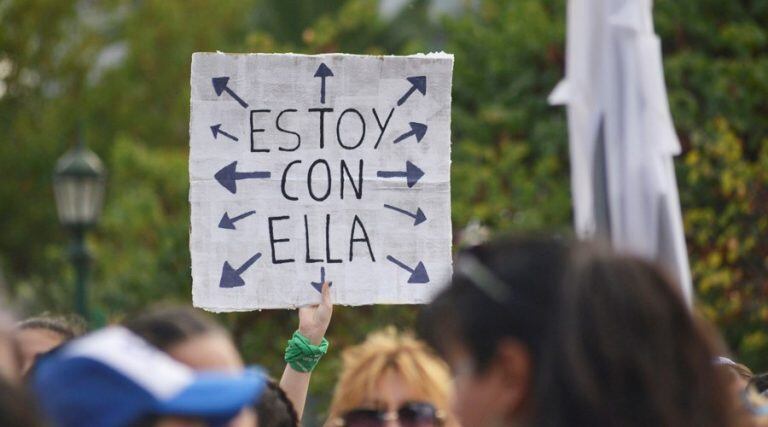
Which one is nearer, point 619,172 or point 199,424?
point 199,424

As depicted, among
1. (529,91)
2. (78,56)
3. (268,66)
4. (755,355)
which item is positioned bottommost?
(755,355)

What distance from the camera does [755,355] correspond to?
10406 millimetres

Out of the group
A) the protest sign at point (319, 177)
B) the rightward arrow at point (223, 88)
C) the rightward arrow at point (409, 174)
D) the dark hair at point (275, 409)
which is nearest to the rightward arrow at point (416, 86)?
the protest sign at point (319, 177)

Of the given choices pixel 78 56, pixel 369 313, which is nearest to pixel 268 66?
pixel 369 313

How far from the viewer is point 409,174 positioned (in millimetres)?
4137

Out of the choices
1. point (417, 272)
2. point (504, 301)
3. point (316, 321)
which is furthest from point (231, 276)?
point (504, 301)

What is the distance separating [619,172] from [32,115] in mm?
19455

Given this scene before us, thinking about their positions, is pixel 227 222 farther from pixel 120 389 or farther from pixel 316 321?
pixel 120 389

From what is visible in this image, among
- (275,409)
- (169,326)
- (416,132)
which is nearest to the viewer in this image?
(169,326)

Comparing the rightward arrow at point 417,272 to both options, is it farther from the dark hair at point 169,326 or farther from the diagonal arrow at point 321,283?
the dark hair at point 169,326

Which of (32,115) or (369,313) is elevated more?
(32,115)

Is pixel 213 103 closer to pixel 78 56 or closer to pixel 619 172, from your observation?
pixel 619 172

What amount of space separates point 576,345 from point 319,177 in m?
2.07

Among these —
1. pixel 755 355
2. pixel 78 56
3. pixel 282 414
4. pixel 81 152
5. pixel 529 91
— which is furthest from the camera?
pixel 78 56
